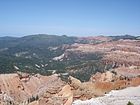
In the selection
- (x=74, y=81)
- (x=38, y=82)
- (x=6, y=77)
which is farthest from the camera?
(x=38, y=82)

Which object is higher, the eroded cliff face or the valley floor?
the valley floor

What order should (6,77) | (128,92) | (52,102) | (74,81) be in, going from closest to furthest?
(52,102), (74,81), (128,92), (6,77)

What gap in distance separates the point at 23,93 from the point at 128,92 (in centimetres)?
5601

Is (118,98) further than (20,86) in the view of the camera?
No

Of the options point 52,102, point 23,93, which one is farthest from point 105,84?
point 23,93

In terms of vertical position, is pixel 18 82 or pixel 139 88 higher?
Answer: pixel 139 88

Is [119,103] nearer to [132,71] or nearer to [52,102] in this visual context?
[52,102]

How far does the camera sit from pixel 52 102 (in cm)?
4772

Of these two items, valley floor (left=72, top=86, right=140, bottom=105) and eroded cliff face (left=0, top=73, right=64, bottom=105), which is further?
eroded cliff face (left=0, top=73, right=64, bottom=105)

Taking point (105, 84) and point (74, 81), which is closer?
point (74, 81)

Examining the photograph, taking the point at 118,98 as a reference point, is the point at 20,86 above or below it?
below

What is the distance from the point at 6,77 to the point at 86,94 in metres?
74.5

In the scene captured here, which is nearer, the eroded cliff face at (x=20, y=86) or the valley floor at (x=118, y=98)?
the valley floor at (x=118, y=98)

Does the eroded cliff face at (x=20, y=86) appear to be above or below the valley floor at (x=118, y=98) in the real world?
below
